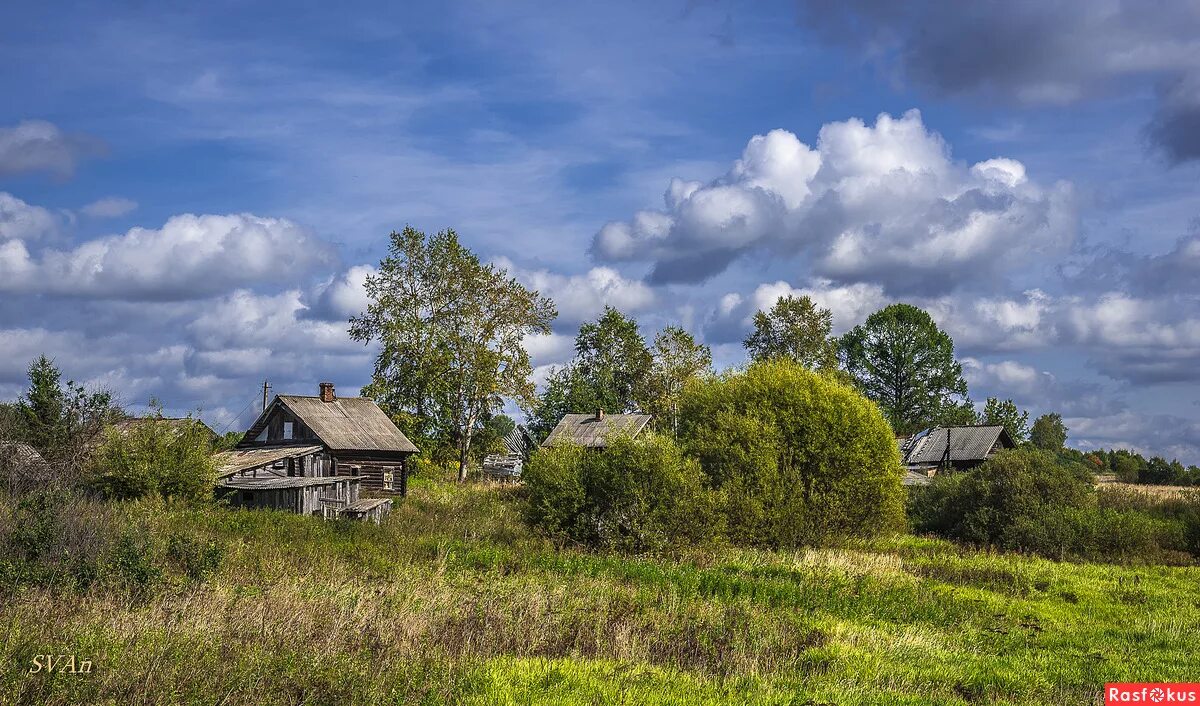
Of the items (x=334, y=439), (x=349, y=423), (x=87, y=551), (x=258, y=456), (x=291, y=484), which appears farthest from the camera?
(x=349, y=423)

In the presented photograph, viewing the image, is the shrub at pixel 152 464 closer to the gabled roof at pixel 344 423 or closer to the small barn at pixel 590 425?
the gabled roof at pixel 344 423

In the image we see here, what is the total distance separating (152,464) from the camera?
31844 mm

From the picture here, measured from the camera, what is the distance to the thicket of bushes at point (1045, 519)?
3047cm

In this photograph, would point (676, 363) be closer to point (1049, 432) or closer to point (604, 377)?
point (604, 377)

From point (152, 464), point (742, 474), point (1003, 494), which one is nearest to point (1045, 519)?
point (1003, 494)

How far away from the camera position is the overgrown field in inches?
382

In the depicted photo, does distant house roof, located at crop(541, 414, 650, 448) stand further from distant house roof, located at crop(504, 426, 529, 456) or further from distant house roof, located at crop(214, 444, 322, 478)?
distant house roof, located at crop(214, 444, 322, 478)

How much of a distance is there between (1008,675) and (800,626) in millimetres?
3287

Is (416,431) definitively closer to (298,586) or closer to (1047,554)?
(1047,554)

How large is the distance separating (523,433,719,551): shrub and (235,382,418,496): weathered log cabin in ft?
80.2

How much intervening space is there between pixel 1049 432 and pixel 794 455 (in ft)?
268

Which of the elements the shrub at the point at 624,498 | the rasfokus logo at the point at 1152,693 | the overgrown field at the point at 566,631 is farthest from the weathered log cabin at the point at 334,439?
the rasfokus logo at the point at 1152,693

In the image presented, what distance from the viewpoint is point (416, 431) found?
191ft

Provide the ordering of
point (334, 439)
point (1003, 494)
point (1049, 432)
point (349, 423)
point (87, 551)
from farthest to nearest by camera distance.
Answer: point (1049, 432) < point (349, 423) < point (334, 439) < point (1003, 494) < point (87, 551)
